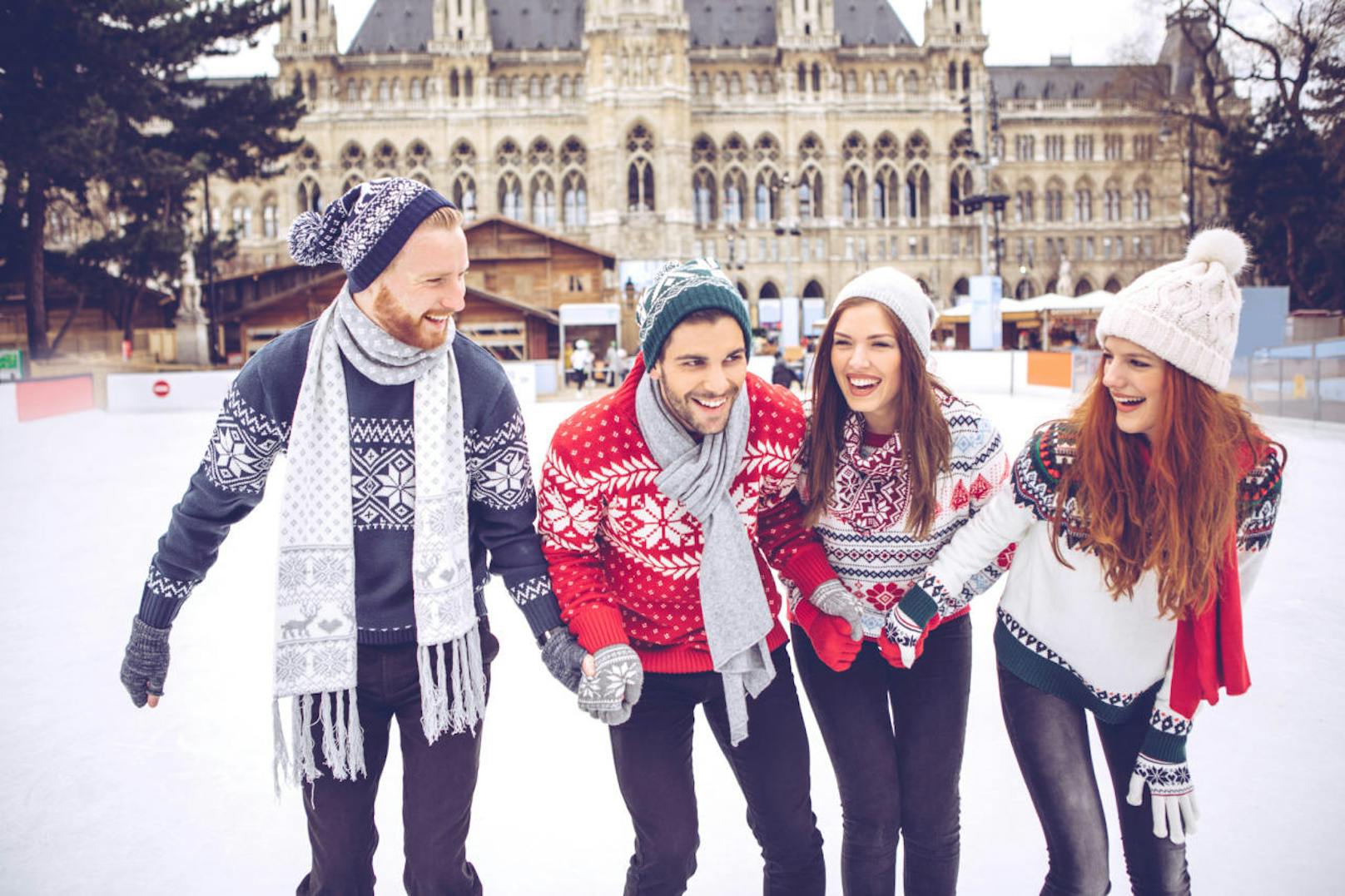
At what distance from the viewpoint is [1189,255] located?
66.7 inches

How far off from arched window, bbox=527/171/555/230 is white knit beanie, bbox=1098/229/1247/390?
41.8m

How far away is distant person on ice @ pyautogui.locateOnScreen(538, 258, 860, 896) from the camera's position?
171 centimetres

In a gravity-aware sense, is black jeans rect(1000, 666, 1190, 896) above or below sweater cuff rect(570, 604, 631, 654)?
below

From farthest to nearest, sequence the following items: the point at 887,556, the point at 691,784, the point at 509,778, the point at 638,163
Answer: the point at 638,163 < the point at 509,778 < the point at 887,556 < the point at 691,784

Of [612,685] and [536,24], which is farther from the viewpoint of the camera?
[536,24]

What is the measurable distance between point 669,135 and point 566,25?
10455 millimetres

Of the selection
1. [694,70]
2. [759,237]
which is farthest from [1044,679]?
[694,70]

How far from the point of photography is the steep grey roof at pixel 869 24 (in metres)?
46.0

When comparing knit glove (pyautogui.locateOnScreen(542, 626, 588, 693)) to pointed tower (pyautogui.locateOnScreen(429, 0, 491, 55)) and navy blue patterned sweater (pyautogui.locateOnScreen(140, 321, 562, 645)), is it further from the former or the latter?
pointed tower (pyautogui.locateOnScreen(429, 0, 491, 55))

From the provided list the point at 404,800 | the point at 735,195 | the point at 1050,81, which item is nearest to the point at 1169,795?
the point at 404,800

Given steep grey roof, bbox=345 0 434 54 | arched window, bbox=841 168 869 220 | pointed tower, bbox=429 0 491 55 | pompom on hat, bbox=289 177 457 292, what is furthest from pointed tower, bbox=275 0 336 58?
pompom on hat, bbox=289 177 457 292

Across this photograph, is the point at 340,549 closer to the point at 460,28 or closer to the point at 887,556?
the point at 887,556

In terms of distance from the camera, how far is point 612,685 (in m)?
1.66

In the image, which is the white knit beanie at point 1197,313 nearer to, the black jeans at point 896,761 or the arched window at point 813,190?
the black jeans at point 896,761
